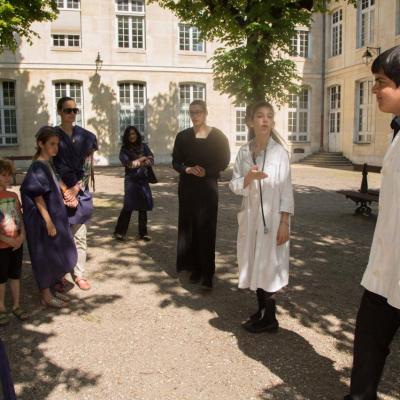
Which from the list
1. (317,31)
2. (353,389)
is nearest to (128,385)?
(353,389)

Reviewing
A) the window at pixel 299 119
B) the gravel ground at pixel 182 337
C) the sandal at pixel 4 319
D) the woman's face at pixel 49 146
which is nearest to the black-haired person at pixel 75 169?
the woman's face at pixel 49 146

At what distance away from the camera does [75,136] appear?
4730 mm

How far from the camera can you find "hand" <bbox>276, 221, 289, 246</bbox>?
11.5 ft

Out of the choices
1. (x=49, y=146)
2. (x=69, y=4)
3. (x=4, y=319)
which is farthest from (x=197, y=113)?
(x=69, y=4)

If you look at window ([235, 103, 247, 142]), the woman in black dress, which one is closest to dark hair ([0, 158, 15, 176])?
the woman in black dress

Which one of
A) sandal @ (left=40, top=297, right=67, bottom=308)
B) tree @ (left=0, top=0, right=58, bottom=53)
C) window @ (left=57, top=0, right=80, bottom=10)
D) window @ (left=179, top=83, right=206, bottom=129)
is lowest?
sandal @ (left=40, top=297, right=67, bottom=308)

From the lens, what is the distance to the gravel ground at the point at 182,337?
3025 mm

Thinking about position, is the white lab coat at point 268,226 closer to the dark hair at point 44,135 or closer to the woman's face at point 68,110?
the dark hair at point 44,135

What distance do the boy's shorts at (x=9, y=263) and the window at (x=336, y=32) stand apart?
2401cm

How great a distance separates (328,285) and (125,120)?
20.4m

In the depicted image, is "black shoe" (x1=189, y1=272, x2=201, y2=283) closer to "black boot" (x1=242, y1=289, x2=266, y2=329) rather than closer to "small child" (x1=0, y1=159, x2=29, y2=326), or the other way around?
"black boot" (x1=242, y1=289, x2=266, y2=329)

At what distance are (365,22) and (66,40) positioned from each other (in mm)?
14526

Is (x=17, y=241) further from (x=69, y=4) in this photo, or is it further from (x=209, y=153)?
(x=69, y=4)

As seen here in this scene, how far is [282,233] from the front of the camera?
138 inches
